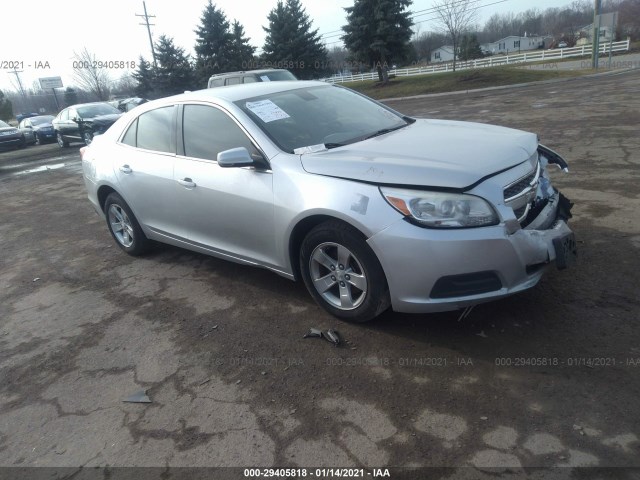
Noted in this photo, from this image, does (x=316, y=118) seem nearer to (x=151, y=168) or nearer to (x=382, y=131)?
(x=382, y=131)

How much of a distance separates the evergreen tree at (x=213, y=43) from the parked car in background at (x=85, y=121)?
22919 mm

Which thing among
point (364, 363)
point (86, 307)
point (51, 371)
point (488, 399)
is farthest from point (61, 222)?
point (488, 399)

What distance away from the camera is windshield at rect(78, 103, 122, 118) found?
18469 mm

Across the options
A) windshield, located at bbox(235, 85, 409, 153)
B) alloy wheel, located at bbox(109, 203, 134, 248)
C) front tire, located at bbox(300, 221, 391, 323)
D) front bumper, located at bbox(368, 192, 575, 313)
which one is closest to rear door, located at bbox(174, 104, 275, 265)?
windshield, located at bbox(235, 85, 409, 153)

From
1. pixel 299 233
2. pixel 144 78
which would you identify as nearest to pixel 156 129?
pixel 299 233

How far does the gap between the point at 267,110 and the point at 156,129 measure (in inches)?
53.9

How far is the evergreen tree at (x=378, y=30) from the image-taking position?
32.7 metres

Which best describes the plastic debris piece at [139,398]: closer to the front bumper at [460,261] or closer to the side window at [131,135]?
the front bumper at [460,261]

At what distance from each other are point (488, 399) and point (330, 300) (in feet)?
4.26

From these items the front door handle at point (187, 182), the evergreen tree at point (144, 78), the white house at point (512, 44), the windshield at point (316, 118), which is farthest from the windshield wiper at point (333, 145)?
the white house at point (512, 44)

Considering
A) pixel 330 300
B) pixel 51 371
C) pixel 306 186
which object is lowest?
pixel 51 371

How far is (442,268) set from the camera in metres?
2.97

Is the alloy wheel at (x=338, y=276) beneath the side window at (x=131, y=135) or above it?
beneath

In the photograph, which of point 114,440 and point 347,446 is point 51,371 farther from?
point 347,446
